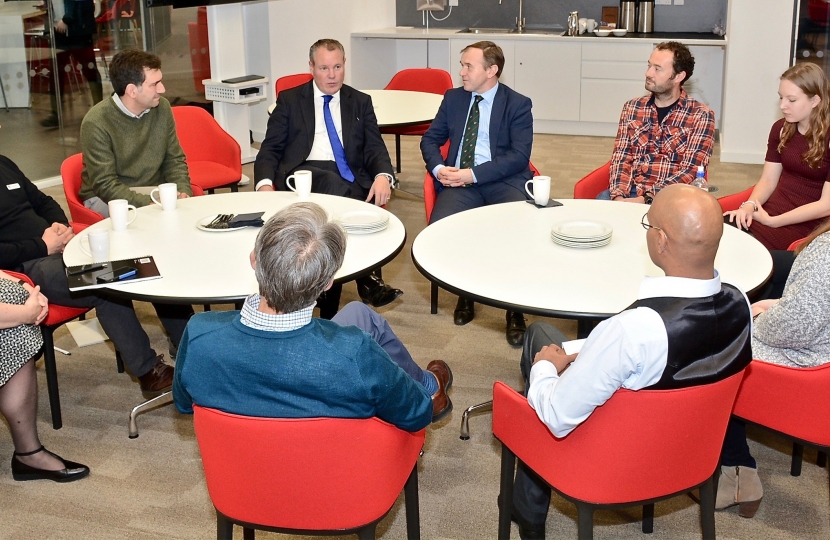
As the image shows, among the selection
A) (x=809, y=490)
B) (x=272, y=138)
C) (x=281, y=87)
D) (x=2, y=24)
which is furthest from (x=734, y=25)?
(x=2, y=24)

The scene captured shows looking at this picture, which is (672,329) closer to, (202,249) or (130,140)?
(202,249)

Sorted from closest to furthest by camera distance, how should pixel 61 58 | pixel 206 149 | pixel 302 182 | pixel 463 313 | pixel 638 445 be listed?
pixel 638 445 < pixel 302 182 < pixel 463 313 < pixel 206 149 < pixel 61 58

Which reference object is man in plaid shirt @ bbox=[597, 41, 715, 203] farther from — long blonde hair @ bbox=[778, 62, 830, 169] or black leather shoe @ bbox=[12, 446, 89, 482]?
black leather shoe @ bbox=[12, 446, 89, 482]

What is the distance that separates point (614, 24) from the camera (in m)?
8.40

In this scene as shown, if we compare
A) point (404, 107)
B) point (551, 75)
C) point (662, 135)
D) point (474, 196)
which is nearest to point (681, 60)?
point (662, 135)

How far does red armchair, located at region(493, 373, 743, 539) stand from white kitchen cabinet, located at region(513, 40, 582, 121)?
21.5 ft

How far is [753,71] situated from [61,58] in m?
5.47

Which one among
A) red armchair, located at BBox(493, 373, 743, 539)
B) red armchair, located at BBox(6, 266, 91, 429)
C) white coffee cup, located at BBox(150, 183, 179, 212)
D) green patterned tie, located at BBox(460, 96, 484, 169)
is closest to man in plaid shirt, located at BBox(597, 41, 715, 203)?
green patterned tie, located at BBox(460, 96, 484, 169)

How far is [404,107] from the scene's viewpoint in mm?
5539

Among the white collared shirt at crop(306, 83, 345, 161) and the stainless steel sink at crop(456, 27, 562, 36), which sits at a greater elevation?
the stainless steel sink at crop(456, 27, 562, 36)

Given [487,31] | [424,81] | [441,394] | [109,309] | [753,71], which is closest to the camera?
[441,394]

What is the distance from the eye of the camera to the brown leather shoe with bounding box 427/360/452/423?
2637 mm

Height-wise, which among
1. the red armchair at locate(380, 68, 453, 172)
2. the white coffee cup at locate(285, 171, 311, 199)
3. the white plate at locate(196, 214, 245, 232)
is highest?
the red armchair at locate(380, 68, 453, 172)

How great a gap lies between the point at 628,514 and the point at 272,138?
105 inches
